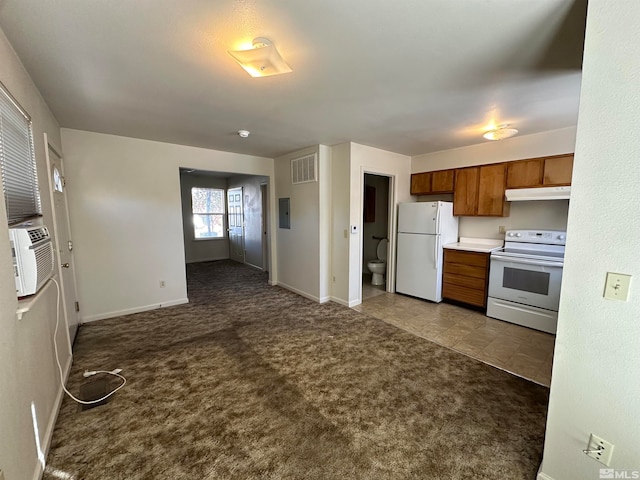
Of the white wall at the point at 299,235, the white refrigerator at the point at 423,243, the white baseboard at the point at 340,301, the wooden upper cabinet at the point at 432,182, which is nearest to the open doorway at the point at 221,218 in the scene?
the white wall at the point at 299,235

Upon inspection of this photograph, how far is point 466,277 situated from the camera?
12.8ft

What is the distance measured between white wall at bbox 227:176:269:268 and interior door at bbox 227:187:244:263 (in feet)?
0.70

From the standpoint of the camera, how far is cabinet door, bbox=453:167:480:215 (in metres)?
4.00

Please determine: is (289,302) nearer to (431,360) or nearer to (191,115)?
(431,360)

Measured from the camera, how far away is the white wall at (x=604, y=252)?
1.08 m

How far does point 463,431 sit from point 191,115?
351 cm

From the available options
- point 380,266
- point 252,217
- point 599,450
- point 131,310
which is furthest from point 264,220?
point 599,450

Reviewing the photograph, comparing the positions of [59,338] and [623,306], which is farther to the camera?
[59,338]

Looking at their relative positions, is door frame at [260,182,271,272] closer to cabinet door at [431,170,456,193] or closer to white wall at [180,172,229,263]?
white wall at [180,172,229,263]

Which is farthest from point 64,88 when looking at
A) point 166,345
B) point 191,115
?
point 166,345

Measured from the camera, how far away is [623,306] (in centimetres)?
112

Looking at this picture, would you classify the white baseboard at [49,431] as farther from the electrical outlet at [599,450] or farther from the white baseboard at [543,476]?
the electrical outlet at [599,450]

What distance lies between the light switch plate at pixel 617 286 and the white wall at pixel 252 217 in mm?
5921

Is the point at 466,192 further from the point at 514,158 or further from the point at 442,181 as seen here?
the point at 514,158
